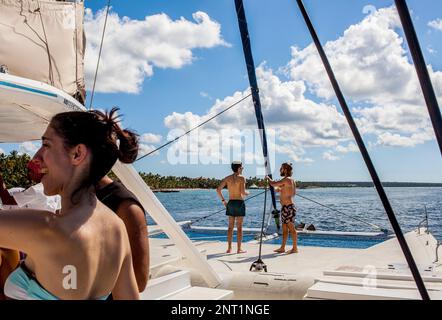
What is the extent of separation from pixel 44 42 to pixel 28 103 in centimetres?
80

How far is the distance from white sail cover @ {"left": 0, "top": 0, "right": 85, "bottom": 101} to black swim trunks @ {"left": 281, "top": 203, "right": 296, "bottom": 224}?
3.95 m

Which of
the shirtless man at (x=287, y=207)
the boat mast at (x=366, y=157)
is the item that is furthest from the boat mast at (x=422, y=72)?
the shirtless man at (x=287, y=207)

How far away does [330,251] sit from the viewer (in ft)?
21.8

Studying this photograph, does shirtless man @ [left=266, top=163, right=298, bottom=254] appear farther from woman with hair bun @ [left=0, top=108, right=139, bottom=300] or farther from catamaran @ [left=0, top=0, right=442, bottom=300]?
woman with hair bun @ [left=0, top=108, right=139, bottom=300]

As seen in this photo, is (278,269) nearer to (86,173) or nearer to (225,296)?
(225,296)

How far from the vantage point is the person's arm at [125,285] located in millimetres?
1245

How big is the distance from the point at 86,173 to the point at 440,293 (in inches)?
130

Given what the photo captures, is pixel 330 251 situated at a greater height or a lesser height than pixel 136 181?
lesser

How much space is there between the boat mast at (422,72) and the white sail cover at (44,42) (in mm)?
2814

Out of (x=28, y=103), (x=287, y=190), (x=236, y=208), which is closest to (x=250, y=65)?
(x=287, y=190)

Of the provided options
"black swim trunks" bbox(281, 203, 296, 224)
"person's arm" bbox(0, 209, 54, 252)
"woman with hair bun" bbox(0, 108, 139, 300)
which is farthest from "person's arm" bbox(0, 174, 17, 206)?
"black swim trunks" bbox(281, 203, 296, 224)

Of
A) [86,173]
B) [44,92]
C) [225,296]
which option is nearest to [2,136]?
[44,92]

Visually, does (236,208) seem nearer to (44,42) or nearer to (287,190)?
(287,190)
